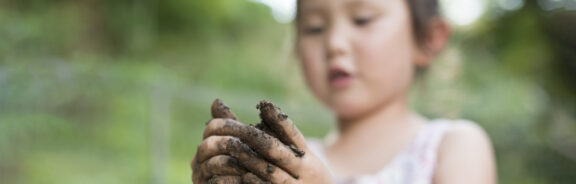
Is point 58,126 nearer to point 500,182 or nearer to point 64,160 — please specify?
point 64,160

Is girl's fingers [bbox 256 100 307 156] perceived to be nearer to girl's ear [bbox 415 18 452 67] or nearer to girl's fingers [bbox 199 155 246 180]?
girl's fingers [bbox 199 155 246 180]

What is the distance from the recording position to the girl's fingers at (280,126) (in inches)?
15.0

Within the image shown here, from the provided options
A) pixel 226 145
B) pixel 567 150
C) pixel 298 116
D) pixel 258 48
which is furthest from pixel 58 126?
pixel 567 150

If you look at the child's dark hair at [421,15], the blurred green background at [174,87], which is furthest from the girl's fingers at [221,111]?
the blurred green background at [174,87]

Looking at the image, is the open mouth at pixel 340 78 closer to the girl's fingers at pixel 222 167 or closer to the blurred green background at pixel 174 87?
the girl's fingers at pixel 222 167

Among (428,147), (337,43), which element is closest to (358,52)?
(337,43)

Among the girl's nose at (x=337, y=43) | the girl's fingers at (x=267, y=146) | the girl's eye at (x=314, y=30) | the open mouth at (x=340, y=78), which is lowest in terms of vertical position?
the girl's fingers at (x=267, y=146)

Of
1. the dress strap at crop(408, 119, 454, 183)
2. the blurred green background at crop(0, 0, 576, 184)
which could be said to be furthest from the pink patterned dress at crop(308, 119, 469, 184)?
the blurred green background at crop(0, 0, 576, 184)

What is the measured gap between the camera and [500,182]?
7.72ft

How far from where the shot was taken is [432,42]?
0.74 metres

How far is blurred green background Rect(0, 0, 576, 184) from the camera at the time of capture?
1.77 meters

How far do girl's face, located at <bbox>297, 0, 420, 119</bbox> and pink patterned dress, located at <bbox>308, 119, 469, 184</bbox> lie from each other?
7 centimetres

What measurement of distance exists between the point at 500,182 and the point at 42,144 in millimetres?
1896

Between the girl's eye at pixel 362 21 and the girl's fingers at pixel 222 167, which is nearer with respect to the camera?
the girl's fingers at pixel 222 167
